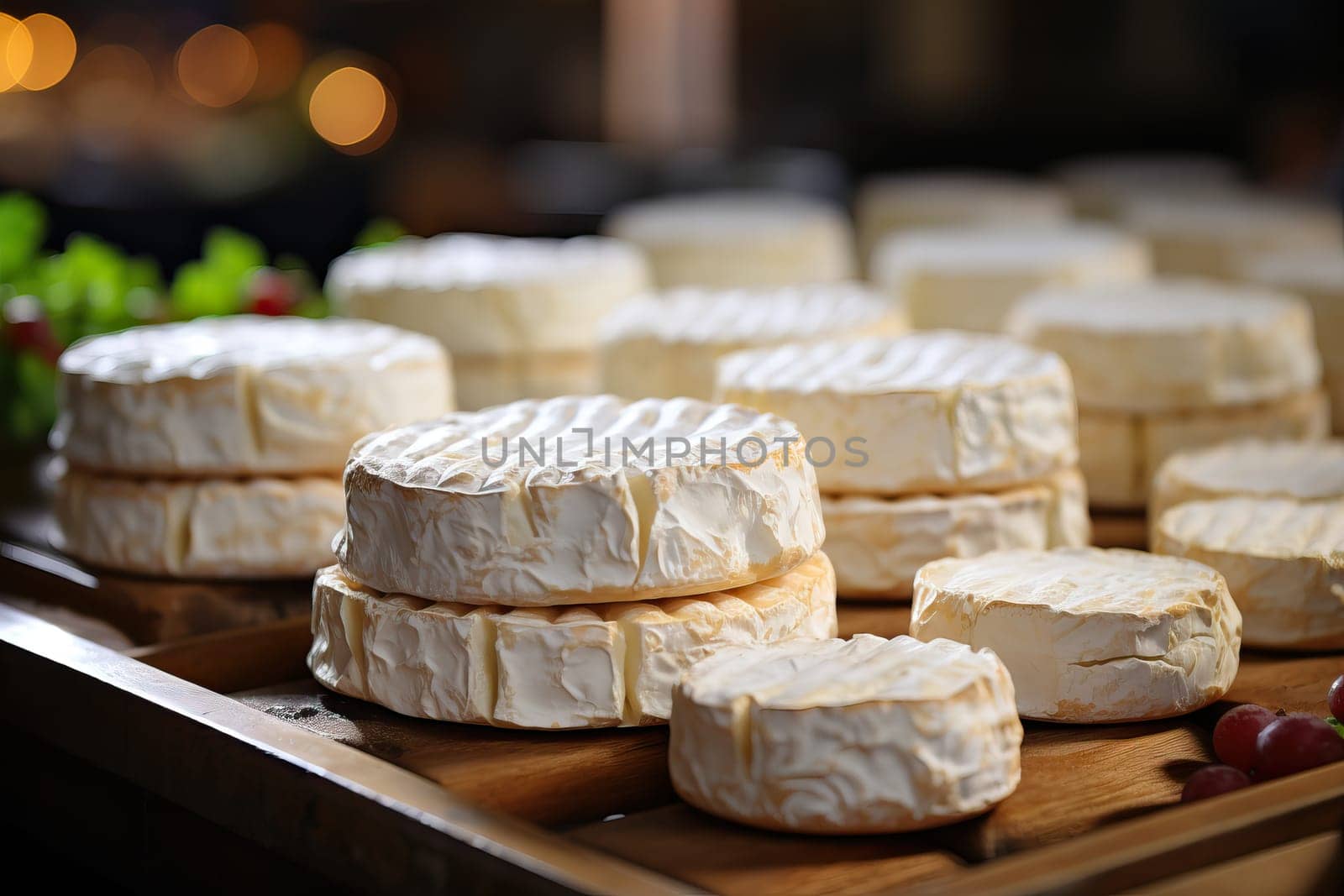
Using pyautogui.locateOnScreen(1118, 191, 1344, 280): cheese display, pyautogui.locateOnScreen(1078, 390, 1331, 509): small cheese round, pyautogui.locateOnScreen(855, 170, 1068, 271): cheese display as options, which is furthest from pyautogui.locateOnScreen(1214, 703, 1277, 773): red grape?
pyautogui.locateOnScreen(855, 170, 1068, 271): cheese display

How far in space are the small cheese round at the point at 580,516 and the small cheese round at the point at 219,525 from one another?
33cm

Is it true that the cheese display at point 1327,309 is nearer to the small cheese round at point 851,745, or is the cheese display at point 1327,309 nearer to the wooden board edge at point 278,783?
the small cheese round at point 851,745

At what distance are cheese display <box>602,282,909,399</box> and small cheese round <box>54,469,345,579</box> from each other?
48 cm

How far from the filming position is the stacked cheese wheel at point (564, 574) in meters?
1.29

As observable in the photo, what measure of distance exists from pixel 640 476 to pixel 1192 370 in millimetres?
1017

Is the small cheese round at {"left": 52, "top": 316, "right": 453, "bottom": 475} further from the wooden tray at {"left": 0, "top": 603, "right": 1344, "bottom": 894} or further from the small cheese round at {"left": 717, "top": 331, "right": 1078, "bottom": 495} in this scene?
the small cheese round at {"left": 717, "top": 331, "right": 1078, "bottom": 495}

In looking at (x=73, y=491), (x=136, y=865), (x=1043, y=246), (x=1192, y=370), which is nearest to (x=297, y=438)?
(x=73, y=491)

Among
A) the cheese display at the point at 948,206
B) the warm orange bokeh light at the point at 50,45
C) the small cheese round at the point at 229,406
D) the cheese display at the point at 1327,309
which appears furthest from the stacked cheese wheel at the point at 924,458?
the warm orange bokeh light at the point at 50,45

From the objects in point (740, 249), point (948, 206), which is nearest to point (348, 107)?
point (948, 206)

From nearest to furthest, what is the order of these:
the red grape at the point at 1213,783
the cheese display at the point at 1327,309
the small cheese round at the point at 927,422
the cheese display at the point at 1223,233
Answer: the red grape at the point at 1213,783, the small cheese round at the point at 927,422, the cheese display at the point at 1327,309, the cheese display at the point at 1223,233

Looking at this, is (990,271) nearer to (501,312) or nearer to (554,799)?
(501,312)

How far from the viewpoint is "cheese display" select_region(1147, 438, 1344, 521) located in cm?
176

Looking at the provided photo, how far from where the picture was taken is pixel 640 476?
51.4 inches

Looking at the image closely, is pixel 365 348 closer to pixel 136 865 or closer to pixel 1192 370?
pixel 136 865
